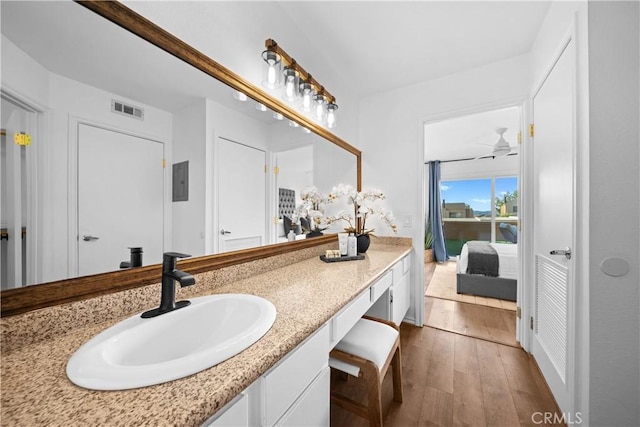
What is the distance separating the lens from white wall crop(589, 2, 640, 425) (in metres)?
0.96

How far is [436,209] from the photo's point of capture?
551 centimetres

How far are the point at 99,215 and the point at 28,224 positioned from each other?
0.50ft

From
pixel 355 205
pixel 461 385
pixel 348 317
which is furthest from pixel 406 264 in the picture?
pixel 348 317

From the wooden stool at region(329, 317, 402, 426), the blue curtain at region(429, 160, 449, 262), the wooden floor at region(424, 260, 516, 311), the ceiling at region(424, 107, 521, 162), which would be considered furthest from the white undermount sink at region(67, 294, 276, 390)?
the blue curtain at region(429, 160, 449, 262)

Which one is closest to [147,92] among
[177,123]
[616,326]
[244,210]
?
[177,123]

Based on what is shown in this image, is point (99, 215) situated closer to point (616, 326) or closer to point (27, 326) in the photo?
point (27, 326)

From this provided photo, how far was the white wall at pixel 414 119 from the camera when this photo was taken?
2016 mm

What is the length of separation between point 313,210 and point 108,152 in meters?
1.28

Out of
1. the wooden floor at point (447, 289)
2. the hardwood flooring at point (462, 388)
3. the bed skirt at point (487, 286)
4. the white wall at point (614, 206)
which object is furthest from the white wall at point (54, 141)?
the bed skirt at point (487, 286)

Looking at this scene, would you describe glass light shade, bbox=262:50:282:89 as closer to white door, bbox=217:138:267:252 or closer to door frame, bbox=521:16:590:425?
white door, bbox=217:138:267:252

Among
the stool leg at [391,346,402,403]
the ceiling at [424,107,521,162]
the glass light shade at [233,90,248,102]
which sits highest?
the ceiling at [424,107,521,162]

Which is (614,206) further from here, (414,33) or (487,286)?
(487,286)

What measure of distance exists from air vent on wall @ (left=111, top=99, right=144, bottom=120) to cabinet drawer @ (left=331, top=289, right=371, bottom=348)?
1.03 meters

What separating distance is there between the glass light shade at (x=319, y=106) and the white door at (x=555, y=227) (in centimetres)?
137
